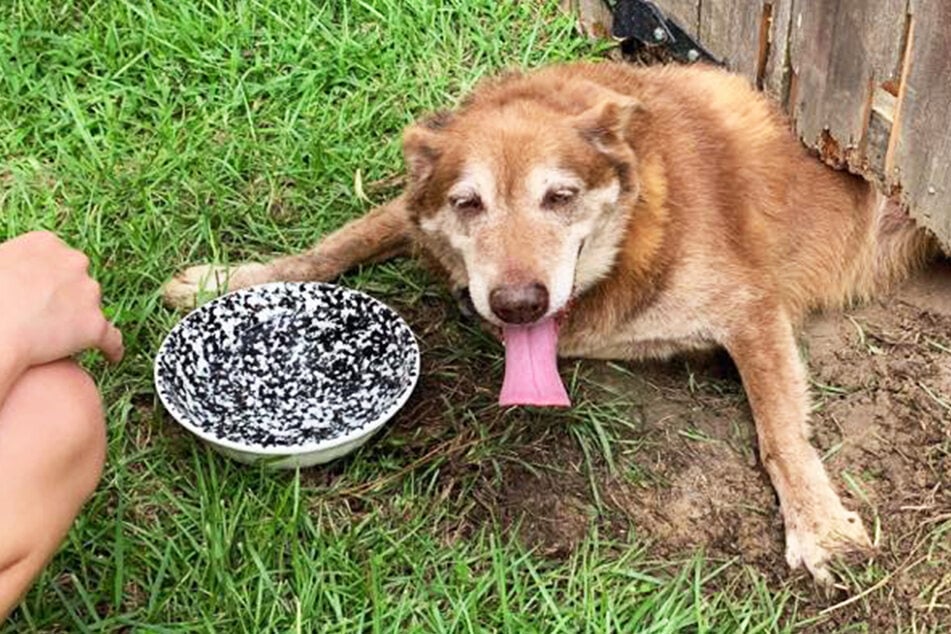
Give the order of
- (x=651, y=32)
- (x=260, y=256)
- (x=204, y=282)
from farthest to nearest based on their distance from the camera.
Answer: (x=651, y=32) < (x=260, y=256) < (x=204, y=282)

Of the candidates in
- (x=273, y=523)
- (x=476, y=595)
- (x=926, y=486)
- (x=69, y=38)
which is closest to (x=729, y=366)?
(x=926, y=486)

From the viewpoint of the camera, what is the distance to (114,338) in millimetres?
3082

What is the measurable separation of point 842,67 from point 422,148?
1290mm

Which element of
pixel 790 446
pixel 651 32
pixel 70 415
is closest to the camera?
pixel 70 415

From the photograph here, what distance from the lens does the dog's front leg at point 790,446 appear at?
3.61m

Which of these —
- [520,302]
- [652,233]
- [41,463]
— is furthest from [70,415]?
[652,233]

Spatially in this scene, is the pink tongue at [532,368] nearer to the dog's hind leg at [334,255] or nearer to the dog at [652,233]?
the dog at [652,233]

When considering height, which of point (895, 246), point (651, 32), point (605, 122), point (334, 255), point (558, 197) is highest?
point (605, 122)

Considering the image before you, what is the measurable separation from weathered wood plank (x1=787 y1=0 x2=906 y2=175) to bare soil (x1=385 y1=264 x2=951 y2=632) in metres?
0.60

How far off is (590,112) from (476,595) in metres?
1.35

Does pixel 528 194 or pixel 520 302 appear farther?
pixel 528 194

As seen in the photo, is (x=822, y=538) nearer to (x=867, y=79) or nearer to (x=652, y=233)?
(x=652, y=233)

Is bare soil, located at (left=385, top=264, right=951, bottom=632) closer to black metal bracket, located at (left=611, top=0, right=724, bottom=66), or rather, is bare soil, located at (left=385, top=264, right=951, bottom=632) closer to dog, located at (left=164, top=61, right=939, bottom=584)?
dog, located at (left=164, top=61, right=939, bottom=584)

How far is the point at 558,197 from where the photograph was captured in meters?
3.70
